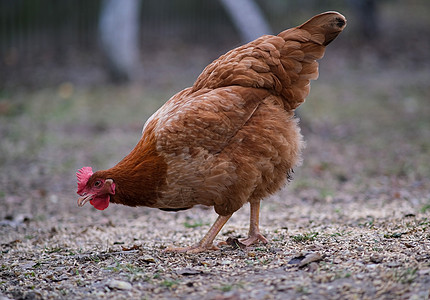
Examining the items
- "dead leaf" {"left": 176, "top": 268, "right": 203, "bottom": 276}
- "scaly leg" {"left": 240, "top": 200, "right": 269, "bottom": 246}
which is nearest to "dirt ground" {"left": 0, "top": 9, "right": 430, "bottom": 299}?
"dead leaf" {"left": 176, "top": 268, "right": 203, "bottom": 276}

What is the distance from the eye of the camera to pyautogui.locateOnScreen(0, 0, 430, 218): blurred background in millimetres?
7203

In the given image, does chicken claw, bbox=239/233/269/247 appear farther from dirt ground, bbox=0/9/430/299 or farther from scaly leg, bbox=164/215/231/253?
scaly leg, bbox=164/215/231/253

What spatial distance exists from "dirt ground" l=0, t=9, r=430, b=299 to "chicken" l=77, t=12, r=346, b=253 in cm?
49

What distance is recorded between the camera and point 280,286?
3021mm

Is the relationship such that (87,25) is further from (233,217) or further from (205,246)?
(205,246)

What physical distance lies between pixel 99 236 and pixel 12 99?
7790 mm

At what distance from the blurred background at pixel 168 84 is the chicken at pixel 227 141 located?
2.35 m

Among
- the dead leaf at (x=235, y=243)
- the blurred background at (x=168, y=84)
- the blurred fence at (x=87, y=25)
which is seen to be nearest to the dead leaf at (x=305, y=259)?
the dead leaf at (x=235, y=243)

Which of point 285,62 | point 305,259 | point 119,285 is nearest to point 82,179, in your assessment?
point 119,285

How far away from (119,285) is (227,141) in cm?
137

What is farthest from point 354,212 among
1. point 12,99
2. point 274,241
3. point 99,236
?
point 12,99

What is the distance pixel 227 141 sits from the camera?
12.7 ft

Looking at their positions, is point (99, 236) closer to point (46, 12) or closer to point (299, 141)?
point (299, 141)

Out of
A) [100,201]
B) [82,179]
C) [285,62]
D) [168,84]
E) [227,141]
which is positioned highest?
[168,84]
